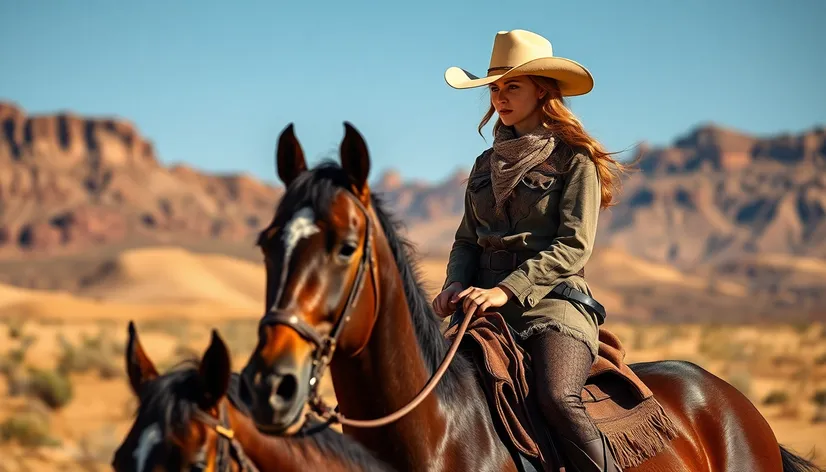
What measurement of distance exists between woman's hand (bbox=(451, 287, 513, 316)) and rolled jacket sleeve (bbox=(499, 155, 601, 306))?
5 cm

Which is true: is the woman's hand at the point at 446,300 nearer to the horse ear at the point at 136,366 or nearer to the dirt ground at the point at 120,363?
the dirt ground at the point at 120,363

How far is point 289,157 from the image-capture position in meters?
3.80

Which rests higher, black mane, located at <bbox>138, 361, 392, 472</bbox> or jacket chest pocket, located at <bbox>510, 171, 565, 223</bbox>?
jacket chest pocket, located at <bbox>510, 171, 565, 223</bbox>

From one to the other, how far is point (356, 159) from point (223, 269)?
8643cm

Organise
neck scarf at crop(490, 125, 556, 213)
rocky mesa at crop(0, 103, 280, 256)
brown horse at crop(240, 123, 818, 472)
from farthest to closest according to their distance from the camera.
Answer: rocky mesa at crop(0, 103, 280, 256)
neck scarf at crop(490, 125, 556, 213)
brown horse at crop(240, 123, 818, 472)

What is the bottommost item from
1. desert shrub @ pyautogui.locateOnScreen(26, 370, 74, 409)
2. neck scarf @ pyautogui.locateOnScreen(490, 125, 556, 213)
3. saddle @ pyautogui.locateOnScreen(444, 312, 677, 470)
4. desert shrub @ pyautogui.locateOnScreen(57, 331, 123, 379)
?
desert shrub @ pyautogui.locateOnScreen(57, 331, 123, 379)

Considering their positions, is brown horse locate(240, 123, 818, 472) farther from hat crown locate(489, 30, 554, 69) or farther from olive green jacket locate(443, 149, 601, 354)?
hat crown locate(489, 30, 554, 69)

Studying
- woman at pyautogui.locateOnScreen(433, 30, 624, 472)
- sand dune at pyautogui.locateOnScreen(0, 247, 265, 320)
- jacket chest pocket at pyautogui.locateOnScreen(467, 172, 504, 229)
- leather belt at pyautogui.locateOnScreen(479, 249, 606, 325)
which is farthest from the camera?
sand dune at pyautogui.locateOnScreen(0, 247, 265, 320)

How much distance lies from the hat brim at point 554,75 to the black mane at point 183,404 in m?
2.20

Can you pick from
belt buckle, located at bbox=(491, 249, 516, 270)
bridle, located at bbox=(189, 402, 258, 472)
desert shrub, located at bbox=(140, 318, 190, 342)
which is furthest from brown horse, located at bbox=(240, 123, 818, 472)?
desert shrub, located at bbox=(140, 318, 190, 342)

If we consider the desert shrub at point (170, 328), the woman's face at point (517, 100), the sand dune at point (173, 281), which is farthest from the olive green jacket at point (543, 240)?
the sand dune at point (173, 281)

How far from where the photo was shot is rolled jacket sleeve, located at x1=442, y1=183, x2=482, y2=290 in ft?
16.4

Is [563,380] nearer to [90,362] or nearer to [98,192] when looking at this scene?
[90,362]

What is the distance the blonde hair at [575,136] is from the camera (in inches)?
189
